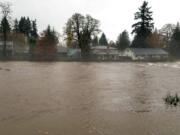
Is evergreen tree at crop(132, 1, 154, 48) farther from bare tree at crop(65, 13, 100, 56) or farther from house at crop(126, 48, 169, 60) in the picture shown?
bare tree at crop(65, 13, 100, 56)

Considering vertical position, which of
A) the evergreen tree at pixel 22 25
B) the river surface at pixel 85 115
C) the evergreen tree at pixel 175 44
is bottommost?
the river surface at pixel 85 115

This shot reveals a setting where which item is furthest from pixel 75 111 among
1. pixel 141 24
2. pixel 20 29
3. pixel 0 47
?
pixel 20 29

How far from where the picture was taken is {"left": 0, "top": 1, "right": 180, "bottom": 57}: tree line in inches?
1561

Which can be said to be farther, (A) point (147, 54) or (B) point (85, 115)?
(A) point (147, 54)

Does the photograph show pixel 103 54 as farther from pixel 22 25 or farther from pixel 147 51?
pixel 22 25

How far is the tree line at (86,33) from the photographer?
3966 centimetres

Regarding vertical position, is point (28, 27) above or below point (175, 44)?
above

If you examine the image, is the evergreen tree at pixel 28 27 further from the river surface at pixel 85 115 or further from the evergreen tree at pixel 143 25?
the river surface at pixel 85 115

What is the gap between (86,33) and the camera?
43312 mm

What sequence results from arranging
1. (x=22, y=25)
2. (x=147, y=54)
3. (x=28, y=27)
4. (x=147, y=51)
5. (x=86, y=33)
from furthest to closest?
(x=28, y=27) < (x=22, y=25) < (x=147, y=51) < (x=147, y=54) < (x=86, y=33)

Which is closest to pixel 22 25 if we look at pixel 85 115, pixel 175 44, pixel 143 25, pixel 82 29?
pixel 82 29

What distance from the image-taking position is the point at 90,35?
4444cm

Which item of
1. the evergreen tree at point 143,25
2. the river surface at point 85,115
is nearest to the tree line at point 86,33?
the evergreen tree at point 143,25

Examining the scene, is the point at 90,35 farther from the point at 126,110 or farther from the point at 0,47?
the point at 126,110
